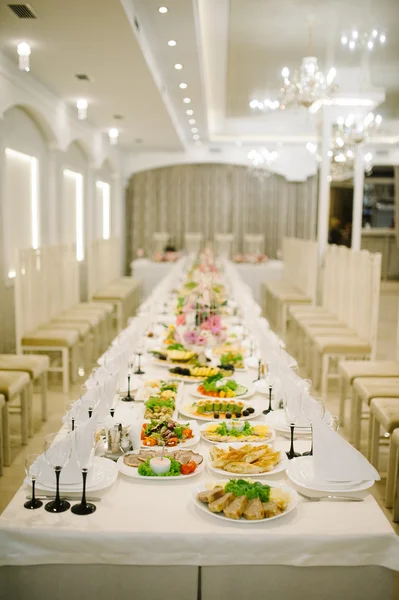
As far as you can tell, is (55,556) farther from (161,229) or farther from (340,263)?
(161,229)

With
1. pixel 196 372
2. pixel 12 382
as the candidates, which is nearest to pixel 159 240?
pixel 12 382

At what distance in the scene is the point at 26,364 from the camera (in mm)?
4395

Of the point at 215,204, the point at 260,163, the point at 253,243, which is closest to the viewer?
the point at 260,163

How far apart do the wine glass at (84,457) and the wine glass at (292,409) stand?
0.73 m

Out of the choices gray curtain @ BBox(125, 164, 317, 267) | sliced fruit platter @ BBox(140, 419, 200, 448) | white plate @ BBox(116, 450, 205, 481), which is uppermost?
gray curtain @ BBox(125, 164, 317, 267)

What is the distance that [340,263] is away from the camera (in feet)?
21.5

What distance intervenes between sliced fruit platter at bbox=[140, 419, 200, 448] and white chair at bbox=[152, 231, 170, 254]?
36.1 ft

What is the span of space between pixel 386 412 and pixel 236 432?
1.35 m

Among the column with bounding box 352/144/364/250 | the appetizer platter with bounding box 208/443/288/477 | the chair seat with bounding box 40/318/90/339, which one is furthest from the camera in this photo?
→ the column with bounding box 352/144/364/250

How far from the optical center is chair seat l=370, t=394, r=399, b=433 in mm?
3373

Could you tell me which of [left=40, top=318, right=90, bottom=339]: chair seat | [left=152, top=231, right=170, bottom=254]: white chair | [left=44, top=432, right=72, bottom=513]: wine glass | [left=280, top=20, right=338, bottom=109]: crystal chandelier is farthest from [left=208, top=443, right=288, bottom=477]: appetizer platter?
[left=152, top=231, right=170, bottom=254]: white chair

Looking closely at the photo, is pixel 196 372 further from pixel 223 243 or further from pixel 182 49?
pixel 223 243

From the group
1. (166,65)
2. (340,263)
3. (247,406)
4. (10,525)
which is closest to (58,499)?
(10,525)

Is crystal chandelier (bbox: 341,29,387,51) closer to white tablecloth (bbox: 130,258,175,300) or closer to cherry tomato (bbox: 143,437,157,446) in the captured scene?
cherry tomato (bbox: 143,437,157,446)
